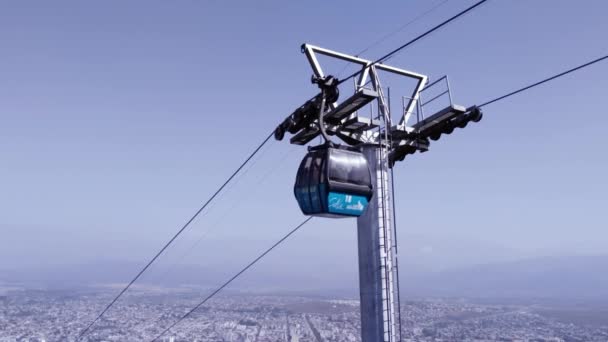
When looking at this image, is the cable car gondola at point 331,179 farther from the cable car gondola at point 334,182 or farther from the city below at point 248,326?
the city below at point 248,326

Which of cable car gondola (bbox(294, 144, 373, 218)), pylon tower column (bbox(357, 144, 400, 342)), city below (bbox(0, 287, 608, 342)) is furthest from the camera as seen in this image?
city below (bbox(0, 287, 608, 342))

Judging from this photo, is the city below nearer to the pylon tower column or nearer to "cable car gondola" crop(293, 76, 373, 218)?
the pylon tower column

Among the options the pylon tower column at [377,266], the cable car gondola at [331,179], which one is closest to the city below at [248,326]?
the pylon tower column at [377,266]

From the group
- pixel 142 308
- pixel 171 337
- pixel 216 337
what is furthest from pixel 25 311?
pixel 216 337

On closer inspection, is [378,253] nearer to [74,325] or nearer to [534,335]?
[534,335]

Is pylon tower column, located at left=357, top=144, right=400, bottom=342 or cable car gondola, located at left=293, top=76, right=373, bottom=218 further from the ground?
cable car gondola, located at left=293, top=76, right=373, bottom=218

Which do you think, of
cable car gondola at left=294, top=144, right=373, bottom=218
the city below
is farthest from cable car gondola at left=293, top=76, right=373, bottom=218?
the city below
